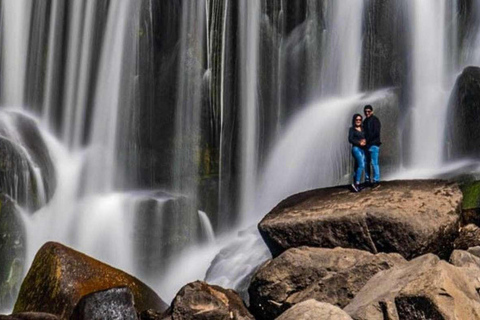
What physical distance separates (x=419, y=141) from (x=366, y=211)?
9.23 meters

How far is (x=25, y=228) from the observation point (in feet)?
67.5

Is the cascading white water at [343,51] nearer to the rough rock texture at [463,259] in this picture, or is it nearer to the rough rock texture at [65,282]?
the rough rock texture at [65,282]

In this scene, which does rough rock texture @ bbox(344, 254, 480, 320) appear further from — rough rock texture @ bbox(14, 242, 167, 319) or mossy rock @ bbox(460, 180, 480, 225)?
rough rock texture @ bbox(14, 242, 167, 319)

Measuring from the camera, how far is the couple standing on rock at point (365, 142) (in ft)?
46.2

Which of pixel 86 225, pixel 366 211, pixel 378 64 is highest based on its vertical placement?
pixel 378 64

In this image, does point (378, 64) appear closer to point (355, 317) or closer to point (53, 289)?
point (53, 289)

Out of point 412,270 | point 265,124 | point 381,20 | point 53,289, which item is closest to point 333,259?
point 412,270

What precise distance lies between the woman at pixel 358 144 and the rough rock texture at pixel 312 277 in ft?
6.52

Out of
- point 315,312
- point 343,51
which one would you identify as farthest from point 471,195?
point 343,51

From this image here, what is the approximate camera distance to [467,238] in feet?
43.0

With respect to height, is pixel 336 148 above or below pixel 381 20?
below

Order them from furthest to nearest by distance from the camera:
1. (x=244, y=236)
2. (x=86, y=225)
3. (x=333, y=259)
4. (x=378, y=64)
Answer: (x=378, y=64) < (x=86, y=225) < (x=244, y=236) < (x=333, y=259)

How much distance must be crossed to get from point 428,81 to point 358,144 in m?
9.80

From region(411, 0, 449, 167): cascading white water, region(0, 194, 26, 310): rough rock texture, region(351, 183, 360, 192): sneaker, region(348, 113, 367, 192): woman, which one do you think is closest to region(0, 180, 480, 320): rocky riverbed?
region(351, 183, 360, 192): sneaker
